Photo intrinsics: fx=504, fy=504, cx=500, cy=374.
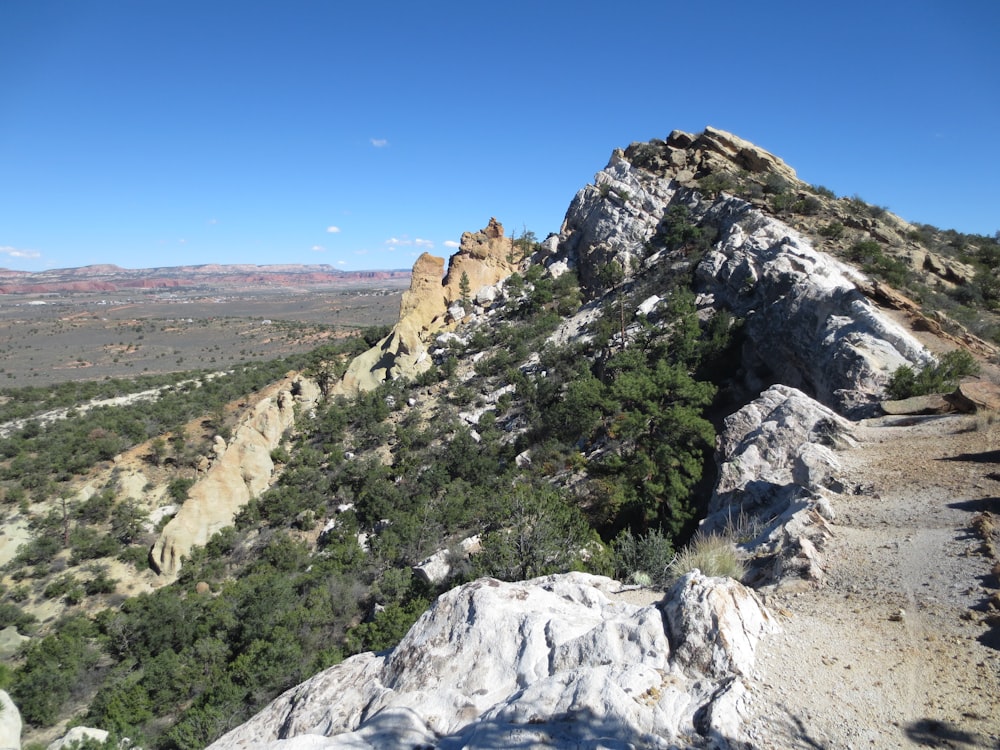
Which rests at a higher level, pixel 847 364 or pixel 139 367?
pixel 847 364

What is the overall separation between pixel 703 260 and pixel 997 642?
904 inches

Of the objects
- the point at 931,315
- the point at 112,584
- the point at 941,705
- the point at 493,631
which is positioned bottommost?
the point at 112,584

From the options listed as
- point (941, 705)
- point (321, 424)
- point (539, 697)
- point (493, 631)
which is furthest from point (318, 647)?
point (321, 424)

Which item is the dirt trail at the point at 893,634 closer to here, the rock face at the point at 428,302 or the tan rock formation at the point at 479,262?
the rock face at the point at 428,302

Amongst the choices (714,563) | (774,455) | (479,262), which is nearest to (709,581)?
(714,563)

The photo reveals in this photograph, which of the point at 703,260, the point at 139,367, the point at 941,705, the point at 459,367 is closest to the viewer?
the point at 941,705

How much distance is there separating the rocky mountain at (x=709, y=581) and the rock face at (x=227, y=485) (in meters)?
8.06

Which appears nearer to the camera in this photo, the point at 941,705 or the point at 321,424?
the point at 941,705

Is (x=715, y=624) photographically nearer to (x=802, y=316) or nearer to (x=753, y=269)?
(x=802, y=316)

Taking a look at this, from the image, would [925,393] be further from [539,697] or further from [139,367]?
[139,367]

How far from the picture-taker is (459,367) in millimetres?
29000

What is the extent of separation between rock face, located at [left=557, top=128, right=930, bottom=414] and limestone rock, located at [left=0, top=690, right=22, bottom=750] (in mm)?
16660

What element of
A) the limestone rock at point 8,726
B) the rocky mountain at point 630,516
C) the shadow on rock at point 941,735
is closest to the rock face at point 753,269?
the rocky mountain at point 630,516

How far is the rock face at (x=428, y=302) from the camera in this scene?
30328 mm
